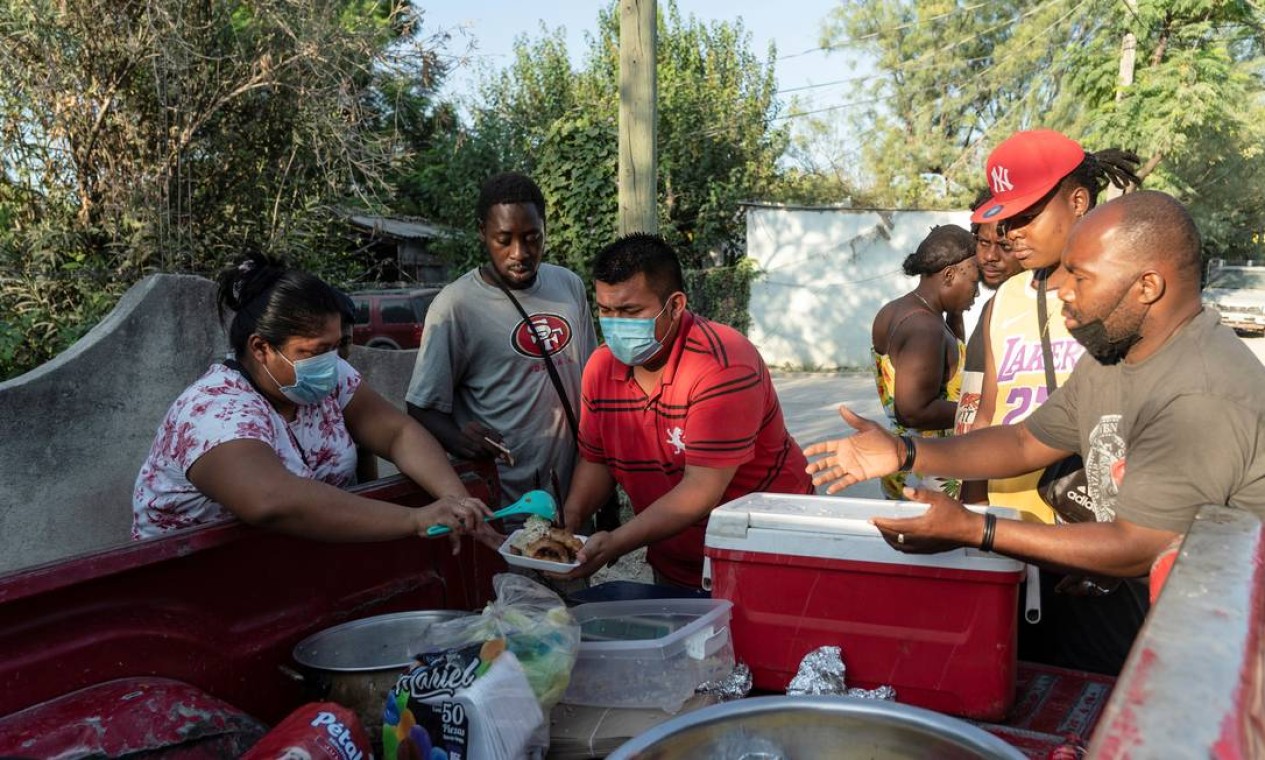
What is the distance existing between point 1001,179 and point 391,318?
9.10m

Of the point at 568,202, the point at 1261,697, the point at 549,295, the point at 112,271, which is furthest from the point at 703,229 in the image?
the point at 1261,697

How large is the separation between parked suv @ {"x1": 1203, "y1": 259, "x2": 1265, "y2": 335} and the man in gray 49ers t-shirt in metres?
16.8

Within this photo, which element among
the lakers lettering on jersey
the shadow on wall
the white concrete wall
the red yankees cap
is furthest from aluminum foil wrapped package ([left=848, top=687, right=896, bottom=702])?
the white concrete wall

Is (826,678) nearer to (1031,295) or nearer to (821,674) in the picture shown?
(821,674)

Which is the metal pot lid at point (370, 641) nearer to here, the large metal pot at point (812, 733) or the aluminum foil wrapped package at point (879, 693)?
the large metal pot at point (812, 733)

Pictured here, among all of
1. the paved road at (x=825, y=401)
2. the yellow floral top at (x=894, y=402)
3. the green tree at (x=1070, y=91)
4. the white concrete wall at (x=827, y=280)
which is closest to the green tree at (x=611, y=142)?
the white concrete wall at (x=827, y=280)

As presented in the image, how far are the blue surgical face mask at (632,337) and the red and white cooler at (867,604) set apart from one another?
2.61 ft

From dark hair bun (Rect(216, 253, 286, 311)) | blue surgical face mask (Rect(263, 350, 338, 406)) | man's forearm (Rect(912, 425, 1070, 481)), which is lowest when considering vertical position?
man's forearm (Rect(912, 425, 1070, 481))

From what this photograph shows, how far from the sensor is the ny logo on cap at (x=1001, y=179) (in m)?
2.79

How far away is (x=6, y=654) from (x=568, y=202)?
1244 centimetres

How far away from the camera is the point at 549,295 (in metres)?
3.77

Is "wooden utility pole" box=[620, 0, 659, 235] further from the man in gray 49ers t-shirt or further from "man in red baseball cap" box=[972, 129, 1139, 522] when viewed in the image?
"man in red baseball cap" box=[972, 129, 1139, 522]

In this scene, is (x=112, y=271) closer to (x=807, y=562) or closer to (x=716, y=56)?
(x=807, y=562)

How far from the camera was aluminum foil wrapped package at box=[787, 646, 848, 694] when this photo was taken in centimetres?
187
